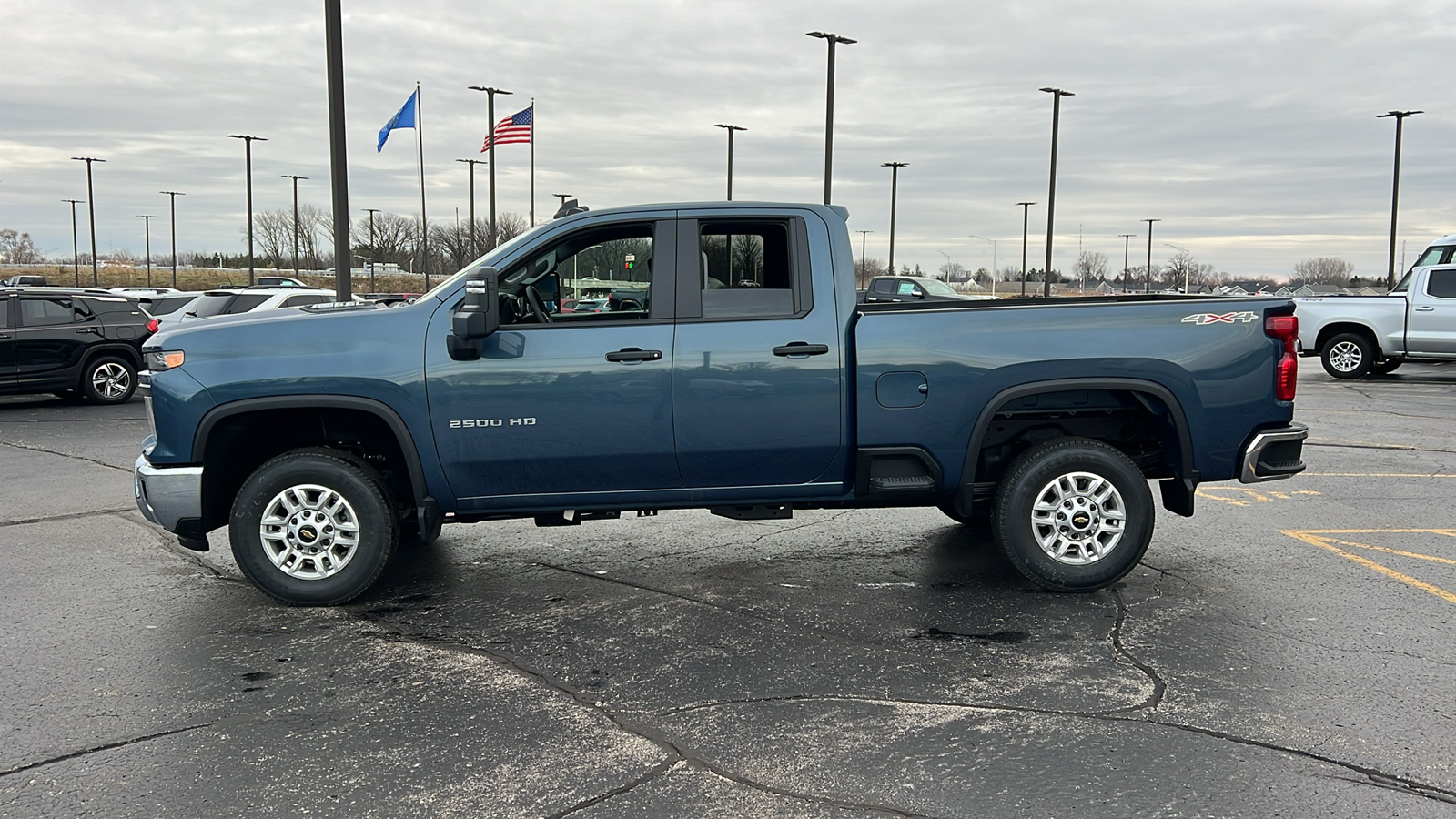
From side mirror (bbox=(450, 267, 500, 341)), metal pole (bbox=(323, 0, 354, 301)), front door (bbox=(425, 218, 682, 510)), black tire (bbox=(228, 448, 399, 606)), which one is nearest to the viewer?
side mirror (bbox=(450, 267, 500, 341))

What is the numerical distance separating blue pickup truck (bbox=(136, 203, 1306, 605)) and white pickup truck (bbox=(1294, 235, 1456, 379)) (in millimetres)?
13888

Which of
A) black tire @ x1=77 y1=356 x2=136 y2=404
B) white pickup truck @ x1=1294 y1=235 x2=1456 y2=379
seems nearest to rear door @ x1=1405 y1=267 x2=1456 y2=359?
white pickup truck @ x1=1294 y1=235 x2=1456 y2=379

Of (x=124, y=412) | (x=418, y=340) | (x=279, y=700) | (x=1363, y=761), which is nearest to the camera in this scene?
(x=1363, y=761)

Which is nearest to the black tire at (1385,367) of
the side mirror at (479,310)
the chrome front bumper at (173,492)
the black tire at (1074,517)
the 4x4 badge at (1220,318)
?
the 4x4 badge at (1220,318)

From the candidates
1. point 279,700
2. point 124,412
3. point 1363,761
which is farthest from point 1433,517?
point 124,412

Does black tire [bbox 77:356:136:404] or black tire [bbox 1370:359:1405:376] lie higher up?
black tire [bbox 1370:359:1405:376]

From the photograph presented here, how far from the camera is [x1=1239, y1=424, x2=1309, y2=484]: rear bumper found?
18.3 ft

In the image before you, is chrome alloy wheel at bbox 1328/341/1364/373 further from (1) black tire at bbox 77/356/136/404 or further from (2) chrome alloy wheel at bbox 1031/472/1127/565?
(1) black tire at bbox 77/356/136/404

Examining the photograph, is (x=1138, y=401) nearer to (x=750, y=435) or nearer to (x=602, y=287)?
(x=750, y=435)

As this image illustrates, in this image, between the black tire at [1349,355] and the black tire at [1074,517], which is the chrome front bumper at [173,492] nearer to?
the black tire at [1074,517]

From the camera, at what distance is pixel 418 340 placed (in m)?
5.33

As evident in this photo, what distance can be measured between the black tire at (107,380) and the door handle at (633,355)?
42.2ft

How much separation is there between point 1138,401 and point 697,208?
2.53m

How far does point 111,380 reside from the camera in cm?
1542
